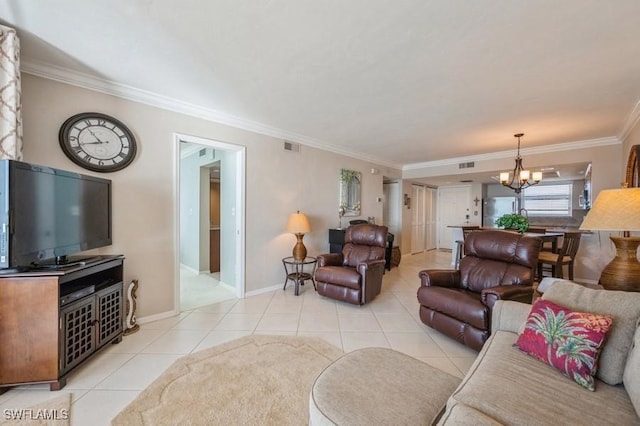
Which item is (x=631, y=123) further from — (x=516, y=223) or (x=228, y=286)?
(x=228, y=286)

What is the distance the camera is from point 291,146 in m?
4.14

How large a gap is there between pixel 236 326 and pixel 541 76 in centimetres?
381

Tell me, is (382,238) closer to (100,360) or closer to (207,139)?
(207,139)

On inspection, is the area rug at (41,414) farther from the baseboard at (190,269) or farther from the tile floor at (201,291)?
the baseboard at (190,269)

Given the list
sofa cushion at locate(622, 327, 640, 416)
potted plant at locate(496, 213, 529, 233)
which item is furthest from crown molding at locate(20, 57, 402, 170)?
sofa cushion at locate(622, 327, 640, 416)

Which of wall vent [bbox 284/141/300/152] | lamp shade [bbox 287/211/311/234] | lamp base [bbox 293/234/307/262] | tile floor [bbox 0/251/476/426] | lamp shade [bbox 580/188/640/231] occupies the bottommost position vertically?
tile floor [bbox 0/251/476/426]

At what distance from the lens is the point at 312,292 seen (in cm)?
390

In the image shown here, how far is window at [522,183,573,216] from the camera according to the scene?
6.78 m

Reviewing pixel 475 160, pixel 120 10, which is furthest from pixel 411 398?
pixel 475 160

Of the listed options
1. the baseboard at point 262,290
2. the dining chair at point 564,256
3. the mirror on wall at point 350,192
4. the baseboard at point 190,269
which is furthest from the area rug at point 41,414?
the dining chair at point 564,256

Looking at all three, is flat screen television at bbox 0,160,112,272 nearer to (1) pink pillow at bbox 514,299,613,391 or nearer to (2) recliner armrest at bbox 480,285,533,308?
(1) pink pillow at bbox 514,299,613,391

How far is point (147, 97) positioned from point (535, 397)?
3.81 metres

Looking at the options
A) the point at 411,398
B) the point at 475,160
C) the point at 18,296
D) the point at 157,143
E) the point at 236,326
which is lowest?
the point at 236,326

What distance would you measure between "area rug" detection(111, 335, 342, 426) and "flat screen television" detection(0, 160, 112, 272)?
4.02ft
